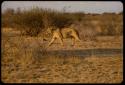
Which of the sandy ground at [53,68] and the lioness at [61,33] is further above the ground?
the lioness at [61,33]

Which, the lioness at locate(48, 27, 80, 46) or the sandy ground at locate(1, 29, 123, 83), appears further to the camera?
the lioness at locate(48, 27, 80, 46)

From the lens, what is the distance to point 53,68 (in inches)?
342

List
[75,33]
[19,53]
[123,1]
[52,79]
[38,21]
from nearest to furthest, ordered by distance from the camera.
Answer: [123,1] < [52,79] < [19,53] < [75,33] < [38,21]

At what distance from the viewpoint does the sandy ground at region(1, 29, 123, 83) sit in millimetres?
7633

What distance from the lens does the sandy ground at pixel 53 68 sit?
763 centimetres

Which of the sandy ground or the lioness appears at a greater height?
the lioness

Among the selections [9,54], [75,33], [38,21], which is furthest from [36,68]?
[38,21]

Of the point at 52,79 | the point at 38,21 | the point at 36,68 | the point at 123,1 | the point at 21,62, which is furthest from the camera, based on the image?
the point at 38,21

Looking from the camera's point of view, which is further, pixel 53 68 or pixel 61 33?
pixel 61 33

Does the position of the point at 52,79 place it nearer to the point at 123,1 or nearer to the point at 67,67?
the point at 67,67

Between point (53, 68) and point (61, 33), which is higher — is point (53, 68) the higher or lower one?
the lower one

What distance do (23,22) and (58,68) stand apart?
959 cm

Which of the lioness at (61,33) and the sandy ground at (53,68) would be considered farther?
the lioness at (61,33)

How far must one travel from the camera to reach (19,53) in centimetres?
1002
